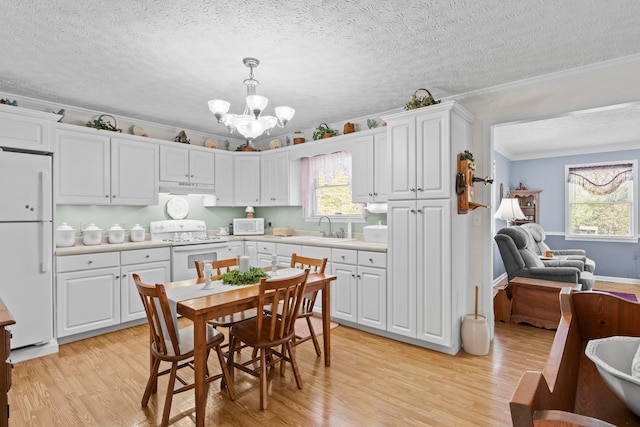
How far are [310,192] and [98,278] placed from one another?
2.80 meters

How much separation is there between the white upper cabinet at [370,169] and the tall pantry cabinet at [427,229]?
17.6 inches

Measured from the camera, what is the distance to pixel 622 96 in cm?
281

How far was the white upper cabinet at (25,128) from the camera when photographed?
302cm

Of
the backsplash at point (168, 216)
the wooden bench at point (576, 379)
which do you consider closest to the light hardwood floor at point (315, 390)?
the wooden bench at point (576, 379)

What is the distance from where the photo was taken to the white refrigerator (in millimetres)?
3002

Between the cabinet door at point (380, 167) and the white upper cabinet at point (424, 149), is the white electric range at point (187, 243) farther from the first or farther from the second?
the white upper cabinet at point (424, 149)

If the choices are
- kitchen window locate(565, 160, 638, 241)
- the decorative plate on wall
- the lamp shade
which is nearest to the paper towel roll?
the decorative plate on wall

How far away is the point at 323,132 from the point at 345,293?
212 centimetres

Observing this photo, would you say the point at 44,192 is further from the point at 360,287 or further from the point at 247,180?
the point at 360,287

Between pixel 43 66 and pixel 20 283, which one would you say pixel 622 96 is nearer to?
pixel 43 66

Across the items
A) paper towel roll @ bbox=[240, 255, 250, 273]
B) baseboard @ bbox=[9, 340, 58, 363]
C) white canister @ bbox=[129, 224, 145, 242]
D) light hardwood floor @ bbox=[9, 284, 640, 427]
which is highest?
white canister @ bbox=[129, 224, 145, 242]

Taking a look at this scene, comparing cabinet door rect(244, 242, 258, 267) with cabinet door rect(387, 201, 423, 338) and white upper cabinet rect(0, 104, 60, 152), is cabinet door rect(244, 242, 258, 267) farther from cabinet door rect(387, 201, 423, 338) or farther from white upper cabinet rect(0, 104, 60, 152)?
white upper cabinet rect(0, 104, 60, 152)

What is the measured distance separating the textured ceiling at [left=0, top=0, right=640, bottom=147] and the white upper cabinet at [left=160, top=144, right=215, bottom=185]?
3.15 ft

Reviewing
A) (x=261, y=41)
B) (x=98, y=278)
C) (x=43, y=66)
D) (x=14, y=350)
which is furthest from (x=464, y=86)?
(x=14, y=350)
